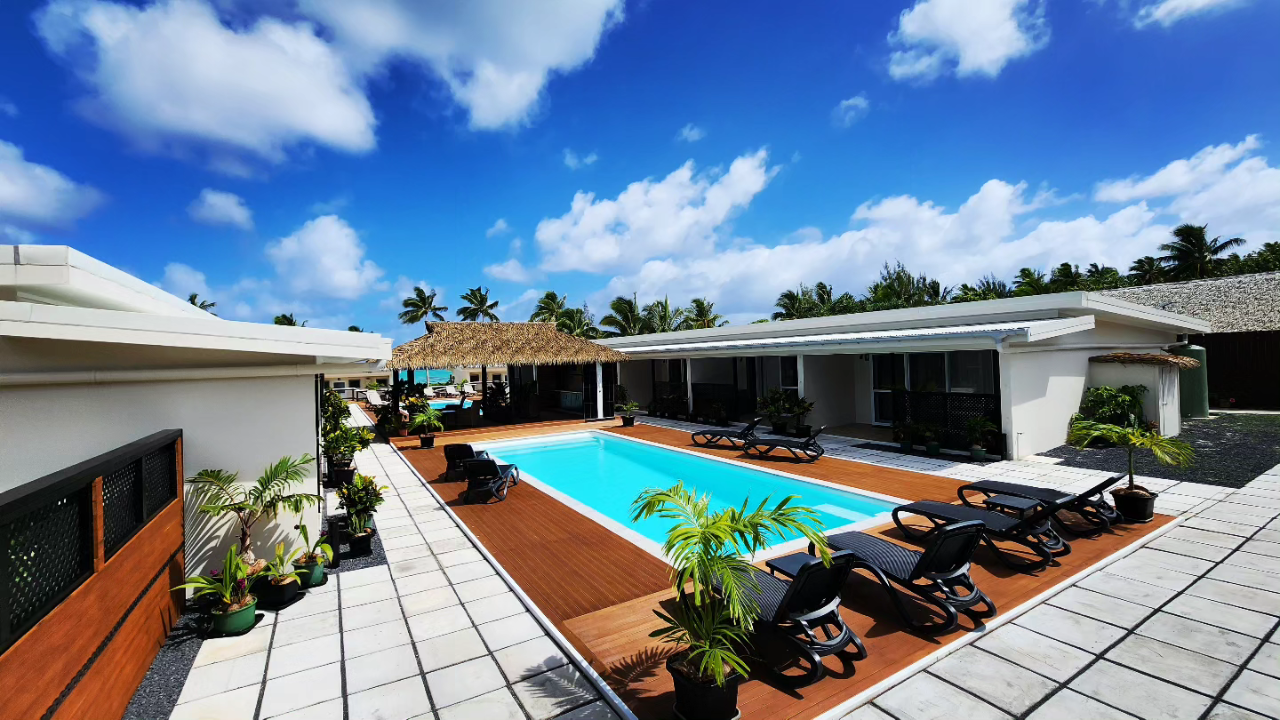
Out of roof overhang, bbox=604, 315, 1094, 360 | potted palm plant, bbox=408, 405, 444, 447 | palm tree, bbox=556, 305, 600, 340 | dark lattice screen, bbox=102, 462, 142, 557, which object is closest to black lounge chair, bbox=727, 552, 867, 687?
dark lattice screen, bbox=102, 462, 142, 557

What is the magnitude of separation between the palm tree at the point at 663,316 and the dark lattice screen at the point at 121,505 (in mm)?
34369

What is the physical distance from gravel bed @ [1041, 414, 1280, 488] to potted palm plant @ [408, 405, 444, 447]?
1544cm

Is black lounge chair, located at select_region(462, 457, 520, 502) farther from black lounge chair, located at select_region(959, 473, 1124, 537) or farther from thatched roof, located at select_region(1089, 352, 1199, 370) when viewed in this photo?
thatched roof, located at select_region(1089, 352, 1199, 370)

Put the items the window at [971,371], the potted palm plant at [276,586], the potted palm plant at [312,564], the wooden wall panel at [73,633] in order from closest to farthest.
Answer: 1. the wooden wall panel at [73,633]
2. the potted palm plant at [276,586]
3. the potted palm plant at [312,564]
4. the window at [971,371]

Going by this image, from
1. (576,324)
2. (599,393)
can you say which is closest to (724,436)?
(599,393)

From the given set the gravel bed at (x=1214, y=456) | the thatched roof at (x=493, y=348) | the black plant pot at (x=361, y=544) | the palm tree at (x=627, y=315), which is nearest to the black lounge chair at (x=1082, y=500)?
the gravel bed at (x=1214, y=456)

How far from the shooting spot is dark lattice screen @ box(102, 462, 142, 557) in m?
3.59

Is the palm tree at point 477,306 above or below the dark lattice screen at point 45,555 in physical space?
above

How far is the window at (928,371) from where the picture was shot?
13.6m

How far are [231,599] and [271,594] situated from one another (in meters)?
0.47

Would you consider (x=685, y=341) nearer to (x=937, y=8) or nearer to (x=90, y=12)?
(x=937, y=8)

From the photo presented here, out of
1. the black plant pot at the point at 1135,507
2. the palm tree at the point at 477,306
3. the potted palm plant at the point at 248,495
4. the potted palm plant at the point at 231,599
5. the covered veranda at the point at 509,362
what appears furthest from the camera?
the palm tree at the point at 477,306

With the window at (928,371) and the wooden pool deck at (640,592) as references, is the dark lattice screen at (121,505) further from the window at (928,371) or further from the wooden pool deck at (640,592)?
the window at (928,371)

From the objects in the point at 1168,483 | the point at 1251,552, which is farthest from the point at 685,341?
the point at 1251,552
